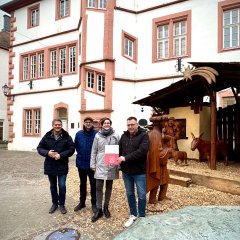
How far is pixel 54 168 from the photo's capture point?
18.6 feet

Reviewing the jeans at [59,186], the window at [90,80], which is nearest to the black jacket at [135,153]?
the jeans at [59,186]

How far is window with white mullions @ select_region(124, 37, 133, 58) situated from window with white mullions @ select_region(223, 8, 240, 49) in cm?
506

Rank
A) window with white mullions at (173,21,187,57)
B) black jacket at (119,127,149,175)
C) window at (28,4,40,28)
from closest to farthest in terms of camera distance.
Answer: black jacket at (119,127,149,175)
window with white mullions at (173,21,187,57)
window at (28,4,40,28)

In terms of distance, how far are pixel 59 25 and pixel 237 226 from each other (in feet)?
65.0

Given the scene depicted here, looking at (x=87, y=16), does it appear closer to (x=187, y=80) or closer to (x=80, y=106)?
(x=80, y=106)

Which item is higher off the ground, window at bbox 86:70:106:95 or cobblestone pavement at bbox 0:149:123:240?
window at bbox 86:70:106:95

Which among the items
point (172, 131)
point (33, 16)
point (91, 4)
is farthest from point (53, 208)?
point (33, 16)

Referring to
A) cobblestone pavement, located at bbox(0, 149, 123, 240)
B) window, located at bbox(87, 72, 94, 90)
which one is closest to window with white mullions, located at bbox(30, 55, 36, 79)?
window, located at bbox(87, 72, 94, 90)

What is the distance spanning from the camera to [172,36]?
1638cm

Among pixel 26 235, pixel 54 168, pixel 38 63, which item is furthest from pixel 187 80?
pixel 38 63

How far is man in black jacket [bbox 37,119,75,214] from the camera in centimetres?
564

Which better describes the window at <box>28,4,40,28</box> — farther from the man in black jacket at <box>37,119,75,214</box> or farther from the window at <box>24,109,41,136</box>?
the man in black jacket at <box>37,119,75,214</box>

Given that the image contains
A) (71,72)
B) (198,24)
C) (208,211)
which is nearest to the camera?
(208,211)

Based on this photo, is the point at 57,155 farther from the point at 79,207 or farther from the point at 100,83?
the point at 100,83
